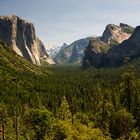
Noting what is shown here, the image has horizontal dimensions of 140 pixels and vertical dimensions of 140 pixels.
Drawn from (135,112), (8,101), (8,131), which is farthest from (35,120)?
(8,101)

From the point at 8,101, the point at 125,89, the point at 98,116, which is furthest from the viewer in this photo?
the point at 8,101

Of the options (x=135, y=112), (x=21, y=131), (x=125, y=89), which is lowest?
(x=21, y=131)

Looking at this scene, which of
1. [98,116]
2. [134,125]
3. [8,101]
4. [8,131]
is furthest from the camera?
[8,101]

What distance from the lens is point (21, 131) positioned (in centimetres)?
12850

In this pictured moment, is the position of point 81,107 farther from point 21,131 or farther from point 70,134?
point 70,134

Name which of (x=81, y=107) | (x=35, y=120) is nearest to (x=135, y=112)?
(x=35, y=120)

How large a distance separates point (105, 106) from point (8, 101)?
Result: 108 metres

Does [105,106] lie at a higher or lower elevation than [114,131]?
higher

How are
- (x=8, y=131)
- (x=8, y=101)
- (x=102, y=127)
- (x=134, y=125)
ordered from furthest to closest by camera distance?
(x=8, y=101) < (x=8, y=131) < (x=102, y=127) < (x=134, y=125)

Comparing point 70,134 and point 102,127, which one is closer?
point 70,134

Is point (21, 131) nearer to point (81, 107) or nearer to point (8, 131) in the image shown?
point (8, 131)

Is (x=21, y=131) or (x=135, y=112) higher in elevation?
(x=135, y=112)

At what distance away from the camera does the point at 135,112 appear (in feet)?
301

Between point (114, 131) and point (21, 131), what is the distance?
42.1m
